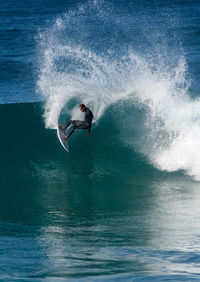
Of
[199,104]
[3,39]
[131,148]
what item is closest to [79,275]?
[131,148]

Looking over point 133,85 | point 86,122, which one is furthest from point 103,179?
point 133,85

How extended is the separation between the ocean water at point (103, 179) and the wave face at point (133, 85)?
0.06m

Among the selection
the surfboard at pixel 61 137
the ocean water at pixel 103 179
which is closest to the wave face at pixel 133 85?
the ocean water at pixel 103 179

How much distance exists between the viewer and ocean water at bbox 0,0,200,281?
7.59 m

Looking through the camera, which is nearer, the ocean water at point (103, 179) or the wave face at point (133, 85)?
the ocean water at point (103, 179)

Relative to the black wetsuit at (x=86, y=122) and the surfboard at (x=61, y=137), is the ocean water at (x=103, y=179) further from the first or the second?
the black wetsuit at (x=86, y=122)

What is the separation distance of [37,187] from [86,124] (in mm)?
2015

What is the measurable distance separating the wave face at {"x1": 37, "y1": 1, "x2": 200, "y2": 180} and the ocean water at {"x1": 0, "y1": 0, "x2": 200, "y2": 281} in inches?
2.2

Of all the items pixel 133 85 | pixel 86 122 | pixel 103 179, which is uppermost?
pixel 133 85

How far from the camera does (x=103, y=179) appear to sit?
12680 millimetres

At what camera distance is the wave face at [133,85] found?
14281 mm

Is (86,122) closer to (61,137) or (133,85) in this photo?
(61,137)

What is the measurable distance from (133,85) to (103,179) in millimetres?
5978

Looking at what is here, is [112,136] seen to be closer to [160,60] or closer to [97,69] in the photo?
[97,69]
